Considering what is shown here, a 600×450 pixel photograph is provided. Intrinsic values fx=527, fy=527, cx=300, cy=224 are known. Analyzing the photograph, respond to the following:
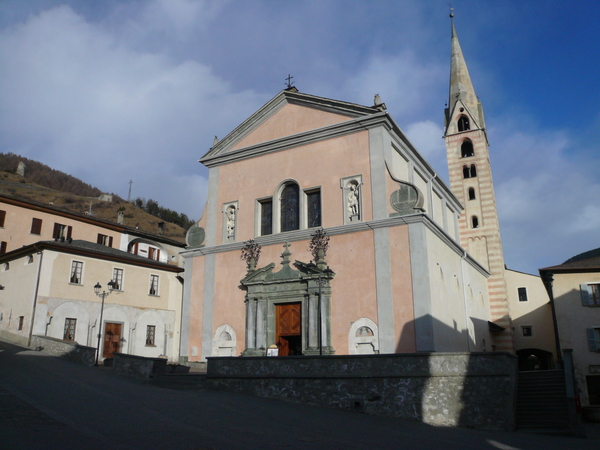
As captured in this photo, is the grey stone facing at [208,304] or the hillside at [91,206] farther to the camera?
the hillside at [91,206]

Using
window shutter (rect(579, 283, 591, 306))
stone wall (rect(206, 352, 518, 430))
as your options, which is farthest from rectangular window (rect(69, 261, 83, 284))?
window shutter (rect(579, 283, 591, 306))

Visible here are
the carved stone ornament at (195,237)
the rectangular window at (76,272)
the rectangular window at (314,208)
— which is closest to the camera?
the rectangular window at (314,208)

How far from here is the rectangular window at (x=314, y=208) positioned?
73.9 ft

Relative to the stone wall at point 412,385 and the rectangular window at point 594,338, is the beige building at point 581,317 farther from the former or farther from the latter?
the stone wall at point 412,385

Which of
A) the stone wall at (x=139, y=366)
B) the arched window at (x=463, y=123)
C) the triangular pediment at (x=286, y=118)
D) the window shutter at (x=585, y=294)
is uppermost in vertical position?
the arched window at (x=463, y=123)

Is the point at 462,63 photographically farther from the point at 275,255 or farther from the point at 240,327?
the point at 240,327

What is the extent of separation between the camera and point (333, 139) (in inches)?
901

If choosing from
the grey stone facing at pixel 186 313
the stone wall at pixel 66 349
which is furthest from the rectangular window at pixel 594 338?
the stone wall at pixel 66 349

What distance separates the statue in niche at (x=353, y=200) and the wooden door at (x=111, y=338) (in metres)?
15.1

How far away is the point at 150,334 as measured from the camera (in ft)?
99.9

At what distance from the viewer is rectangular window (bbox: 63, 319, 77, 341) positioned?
26.5 metres

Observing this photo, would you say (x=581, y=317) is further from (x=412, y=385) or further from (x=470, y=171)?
(x=412, y=385)

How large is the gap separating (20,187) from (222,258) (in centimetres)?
5742

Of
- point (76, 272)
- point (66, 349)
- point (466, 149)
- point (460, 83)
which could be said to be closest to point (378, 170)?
point (66, 349)
